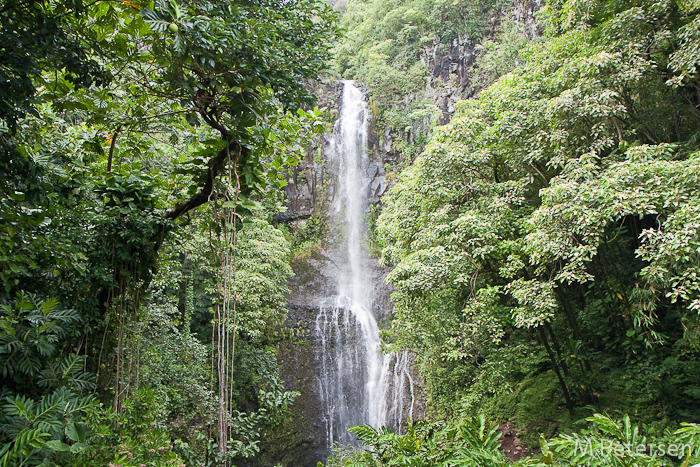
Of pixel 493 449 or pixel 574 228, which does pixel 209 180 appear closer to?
pixel 493 449

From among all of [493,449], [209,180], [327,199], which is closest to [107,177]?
[209,180]

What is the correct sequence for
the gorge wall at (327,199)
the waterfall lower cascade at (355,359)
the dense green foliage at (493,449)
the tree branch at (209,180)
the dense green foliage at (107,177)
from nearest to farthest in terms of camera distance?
the dense green foliage at (107,177) → the dense green foliage at (493,449) → the tree branch at (209,180) → the waterfall lower cascade at (355,359) → the gorge wall at (327,199)

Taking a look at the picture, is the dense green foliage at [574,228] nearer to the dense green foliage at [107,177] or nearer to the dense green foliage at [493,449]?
the dense green foliage at [493,449]

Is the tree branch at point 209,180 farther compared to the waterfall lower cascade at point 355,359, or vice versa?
the waterfall lower cascade at point 355,359

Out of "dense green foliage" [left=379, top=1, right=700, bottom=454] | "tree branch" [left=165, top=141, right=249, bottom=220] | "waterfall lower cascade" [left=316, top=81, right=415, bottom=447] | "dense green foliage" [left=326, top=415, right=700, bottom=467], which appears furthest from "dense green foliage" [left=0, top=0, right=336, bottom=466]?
"waterfall lower cascade" [left=316, top=81, right=415, bottom=447]

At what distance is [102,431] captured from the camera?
2430 mm

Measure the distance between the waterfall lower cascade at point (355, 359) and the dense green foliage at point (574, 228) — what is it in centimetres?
317

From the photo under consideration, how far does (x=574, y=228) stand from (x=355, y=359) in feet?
28.1

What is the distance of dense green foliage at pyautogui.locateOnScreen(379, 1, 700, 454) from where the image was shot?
4301 mm

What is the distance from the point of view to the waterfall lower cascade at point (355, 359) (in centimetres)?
1071

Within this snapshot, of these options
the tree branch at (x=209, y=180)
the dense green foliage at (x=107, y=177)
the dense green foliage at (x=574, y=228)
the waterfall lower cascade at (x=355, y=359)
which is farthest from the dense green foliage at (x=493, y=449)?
the waterfall lower cascade at (x=355, y=359)

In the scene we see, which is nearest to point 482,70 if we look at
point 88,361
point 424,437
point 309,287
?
point 309,287

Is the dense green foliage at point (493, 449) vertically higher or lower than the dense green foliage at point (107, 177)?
lower

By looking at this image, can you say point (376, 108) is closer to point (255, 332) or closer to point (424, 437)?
point (255, 332)
